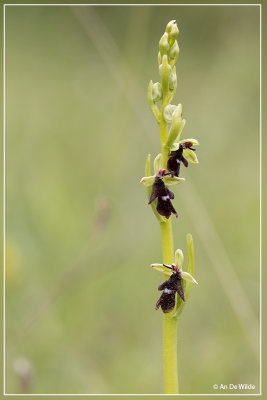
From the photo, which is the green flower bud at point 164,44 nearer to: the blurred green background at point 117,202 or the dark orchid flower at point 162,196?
the dark orchid flower at point 162,196

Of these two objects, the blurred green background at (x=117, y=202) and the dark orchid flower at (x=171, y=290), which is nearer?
the dark orchid flower at (x=171, y=290)

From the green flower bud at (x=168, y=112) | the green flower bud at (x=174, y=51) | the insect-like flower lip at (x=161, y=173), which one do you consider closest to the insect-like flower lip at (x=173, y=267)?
the insect-like flower lip at (x=161, y=173)

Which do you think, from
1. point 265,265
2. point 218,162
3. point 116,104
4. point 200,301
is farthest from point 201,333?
point 116,104

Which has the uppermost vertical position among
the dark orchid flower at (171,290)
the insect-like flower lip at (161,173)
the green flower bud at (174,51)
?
the green flower bud at (174,51)

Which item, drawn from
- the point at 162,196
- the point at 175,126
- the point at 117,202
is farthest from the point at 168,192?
the point at 117,202

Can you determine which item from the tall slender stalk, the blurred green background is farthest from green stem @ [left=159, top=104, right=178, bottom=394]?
the blurred green background

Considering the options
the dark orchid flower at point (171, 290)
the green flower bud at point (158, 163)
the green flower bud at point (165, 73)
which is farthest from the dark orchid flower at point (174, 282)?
the green flower bud at point (165, 73)

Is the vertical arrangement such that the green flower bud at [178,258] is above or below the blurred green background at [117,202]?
below
